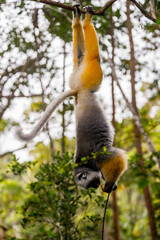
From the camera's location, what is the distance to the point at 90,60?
129 inches

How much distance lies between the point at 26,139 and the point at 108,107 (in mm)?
4479

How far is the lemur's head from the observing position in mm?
2894

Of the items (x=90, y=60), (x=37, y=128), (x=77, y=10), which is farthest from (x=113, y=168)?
(x=77, y=10)

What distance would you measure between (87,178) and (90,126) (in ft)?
2.15

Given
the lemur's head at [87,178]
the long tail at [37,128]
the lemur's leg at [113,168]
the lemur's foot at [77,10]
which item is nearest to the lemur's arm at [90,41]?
the lemur's foot at [77,10]

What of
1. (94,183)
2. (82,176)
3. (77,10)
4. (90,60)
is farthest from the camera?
(90,60)

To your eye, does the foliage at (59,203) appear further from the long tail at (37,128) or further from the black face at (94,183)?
the long tail at (37,128)

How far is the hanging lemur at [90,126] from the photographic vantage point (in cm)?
299

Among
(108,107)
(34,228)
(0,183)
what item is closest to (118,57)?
(108,107)

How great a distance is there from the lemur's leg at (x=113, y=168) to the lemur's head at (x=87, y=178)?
0.34 feet

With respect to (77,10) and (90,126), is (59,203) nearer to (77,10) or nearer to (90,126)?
(90,126)

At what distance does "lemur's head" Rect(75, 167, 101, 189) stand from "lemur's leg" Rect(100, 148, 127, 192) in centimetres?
10

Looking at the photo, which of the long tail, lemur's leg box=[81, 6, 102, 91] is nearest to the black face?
the long tail

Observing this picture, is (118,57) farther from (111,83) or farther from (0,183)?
(0,183)
